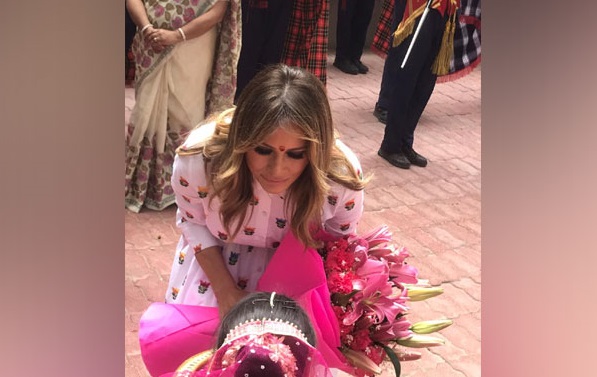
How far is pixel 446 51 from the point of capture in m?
5.12

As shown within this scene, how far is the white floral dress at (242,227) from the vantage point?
233cm

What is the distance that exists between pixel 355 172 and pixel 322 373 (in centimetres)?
54

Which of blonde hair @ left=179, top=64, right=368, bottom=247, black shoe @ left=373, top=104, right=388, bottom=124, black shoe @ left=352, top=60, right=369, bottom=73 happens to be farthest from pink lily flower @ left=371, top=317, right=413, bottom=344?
black shoe @ left=352, top=60, right=369, bottom=73

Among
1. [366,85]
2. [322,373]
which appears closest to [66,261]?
[322,373]

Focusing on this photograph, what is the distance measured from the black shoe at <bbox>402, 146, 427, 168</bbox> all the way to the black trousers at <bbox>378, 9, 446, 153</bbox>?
0.09ft

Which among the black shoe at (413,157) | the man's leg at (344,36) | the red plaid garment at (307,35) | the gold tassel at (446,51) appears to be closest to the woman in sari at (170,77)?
the red plaid garment at (307,35)

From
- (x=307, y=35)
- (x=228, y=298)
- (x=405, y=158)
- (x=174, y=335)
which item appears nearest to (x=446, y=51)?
(x=405, y=158)

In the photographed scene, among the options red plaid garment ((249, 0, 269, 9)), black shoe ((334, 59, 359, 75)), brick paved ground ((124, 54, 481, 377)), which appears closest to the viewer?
brick paved ground ((124, 54, 481, 377))

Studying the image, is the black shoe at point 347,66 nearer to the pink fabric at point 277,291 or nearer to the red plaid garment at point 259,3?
the red plaid garment at point 259,3

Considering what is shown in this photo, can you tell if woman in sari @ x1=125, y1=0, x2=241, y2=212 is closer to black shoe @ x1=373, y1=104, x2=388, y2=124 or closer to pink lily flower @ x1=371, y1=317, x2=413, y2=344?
black shoe @ x1=373, y1=104, x2=388, y2=124

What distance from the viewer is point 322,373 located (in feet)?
6.48

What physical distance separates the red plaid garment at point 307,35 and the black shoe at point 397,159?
3.15ft

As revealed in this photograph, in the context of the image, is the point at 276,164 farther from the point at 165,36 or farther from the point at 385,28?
the point at 385,28

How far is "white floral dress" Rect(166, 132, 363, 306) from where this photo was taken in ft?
7.64
